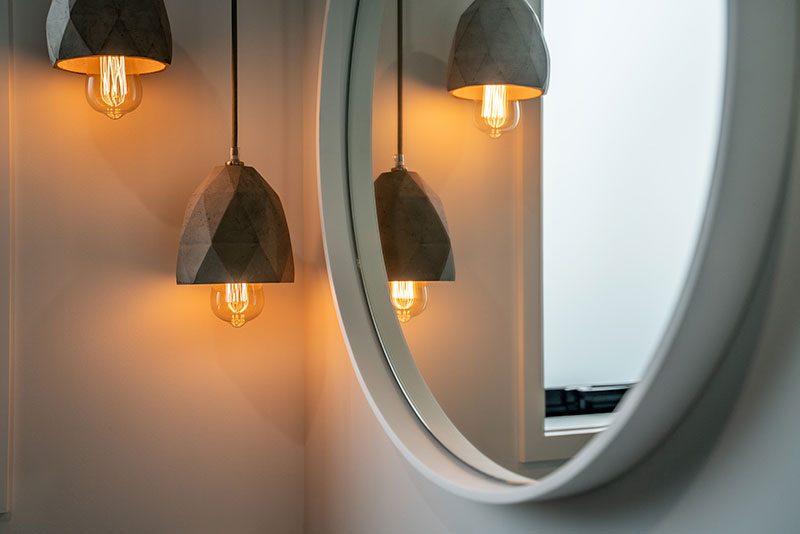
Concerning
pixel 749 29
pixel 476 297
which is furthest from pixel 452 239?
pixel 749 29

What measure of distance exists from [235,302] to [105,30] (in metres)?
0.44

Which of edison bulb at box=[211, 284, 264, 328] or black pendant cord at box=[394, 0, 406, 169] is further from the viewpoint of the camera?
edison bulb at box=[211, 284, 264, 328]

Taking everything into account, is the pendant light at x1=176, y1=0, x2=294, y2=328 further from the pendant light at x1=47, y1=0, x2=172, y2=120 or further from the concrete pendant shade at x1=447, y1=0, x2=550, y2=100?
the concrete pendant shade at x1=447, y1=0, x2=550, y2=100

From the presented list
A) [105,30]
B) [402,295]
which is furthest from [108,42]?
[402,295]

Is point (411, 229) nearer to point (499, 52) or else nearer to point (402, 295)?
point (402, 295)

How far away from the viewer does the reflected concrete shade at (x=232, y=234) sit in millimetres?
1073

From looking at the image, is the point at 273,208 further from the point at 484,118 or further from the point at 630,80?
the point at 630,80

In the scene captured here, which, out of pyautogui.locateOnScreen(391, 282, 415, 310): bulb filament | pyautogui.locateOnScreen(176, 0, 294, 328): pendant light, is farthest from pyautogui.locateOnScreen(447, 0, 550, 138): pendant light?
pyautogui.locateOnScreen(176, 0, 294, 328): pendant light

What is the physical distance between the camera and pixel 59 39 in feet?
3.44

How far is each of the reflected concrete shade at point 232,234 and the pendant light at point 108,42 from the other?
→ 0.63 feet

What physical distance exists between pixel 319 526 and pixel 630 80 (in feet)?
3.31

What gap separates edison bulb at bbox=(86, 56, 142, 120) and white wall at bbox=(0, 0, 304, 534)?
9cm

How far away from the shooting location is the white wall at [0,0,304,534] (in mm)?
1184

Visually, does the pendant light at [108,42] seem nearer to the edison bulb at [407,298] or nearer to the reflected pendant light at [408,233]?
the reflected pendant light at [408,233]
